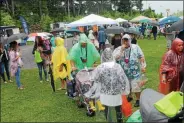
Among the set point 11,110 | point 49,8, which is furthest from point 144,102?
point 49,8

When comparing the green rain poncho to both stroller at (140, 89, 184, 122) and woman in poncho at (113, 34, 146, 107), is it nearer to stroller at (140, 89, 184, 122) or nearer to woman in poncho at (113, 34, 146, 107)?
woman in poncho at (113, 34, 146, 107)

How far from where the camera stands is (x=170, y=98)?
3.88 metres

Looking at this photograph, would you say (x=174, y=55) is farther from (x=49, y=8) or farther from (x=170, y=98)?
(x=49, y=8)

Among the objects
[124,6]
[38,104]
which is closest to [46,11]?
[124,6]

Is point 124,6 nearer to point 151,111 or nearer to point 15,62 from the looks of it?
A: point 15,62

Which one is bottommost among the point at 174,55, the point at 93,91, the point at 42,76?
the point at 42,76

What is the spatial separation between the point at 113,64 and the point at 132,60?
1572 millimetres

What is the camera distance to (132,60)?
638 cm

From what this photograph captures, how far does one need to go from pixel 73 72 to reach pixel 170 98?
3346mm

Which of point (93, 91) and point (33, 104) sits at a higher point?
point (93, 91)

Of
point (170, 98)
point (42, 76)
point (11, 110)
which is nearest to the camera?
point (170, 98)

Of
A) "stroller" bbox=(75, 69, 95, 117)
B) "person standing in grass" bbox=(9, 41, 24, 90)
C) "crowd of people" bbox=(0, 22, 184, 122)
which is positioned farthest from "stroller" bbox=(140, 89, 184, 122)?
"person standing in grass" bbox=(9, 41, 24, 90)

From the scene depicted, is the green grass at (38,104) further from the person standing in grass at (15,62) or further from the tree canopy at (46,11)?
the tree canopy at (46,11)

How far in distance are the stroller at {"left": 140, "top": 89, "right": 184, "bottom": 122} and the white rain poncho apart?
1868mm
